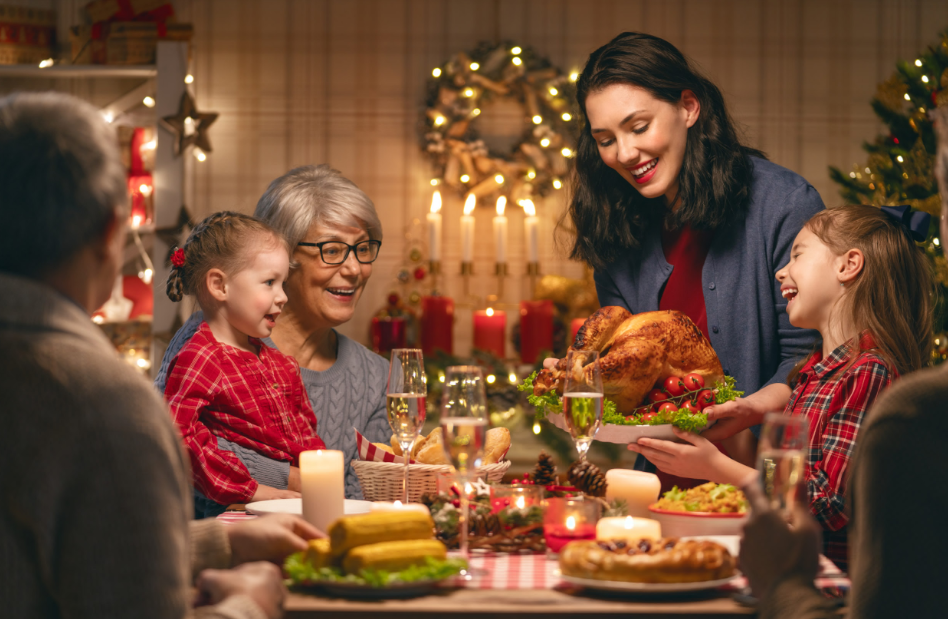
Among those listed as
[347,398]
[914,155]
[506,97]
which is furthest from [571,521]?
[506,97]

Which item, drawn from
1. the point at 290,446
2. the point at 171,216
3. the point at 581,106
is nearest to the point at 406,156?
the point at 171,216

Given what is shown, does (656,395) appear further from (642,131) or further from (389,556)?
(389,556)

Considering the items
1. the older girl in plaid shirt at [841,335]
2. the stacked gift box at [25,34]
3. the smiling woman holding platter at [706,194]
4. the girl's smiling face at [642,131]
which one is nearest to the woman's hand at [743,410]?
the older girl in plaid shirt at [841,335]

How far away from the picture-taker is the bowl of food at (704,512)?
1.35 m

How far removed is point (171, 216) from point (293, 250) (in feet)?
7.36

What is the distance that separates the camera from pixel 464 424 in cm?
125

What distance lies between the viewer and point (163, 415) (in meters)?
0.89

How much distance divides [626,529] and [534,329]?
313 centimetres

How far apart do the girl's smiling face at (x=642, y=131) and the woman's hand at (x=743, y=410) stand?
0.64 m

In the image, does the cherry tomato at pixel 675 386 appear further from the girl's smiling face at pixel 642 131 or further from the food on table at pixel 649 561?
the food on table at pixel 649 561

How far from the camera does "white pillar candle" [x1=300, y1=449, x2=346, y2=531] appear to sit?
1.40 meters

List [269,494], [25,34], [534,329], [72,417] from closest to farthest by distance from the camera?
[72,417], [269,494], [534,329], [25,34]

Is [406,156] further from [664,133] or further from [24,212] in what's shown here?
[24,212]

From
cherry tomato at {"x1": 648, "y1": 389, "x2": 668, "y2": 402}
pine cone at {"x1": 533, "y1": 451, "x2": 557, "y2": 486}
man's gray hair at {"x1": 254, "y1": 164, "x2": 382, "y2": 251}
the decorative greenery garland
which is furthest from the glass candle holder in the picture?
the decorative greenery garland
